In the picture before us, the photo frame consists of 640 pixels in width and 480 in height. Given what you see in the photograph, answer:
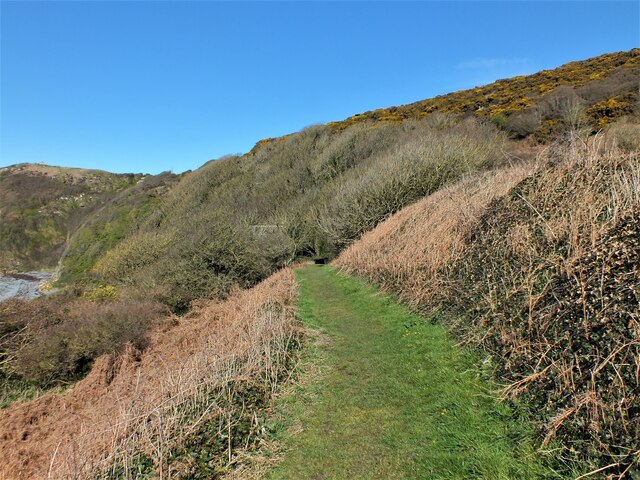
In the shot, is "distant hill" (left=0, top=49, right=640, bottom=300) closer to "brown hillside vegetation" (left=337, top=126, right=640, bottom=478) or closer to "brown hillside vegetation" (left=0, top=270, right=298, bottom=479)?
"brown hillside vegetation" (left=337, top=126, right=640, bottom=478)

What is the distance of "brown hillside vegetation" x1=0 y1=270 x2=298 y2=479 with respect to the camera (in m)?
4.87

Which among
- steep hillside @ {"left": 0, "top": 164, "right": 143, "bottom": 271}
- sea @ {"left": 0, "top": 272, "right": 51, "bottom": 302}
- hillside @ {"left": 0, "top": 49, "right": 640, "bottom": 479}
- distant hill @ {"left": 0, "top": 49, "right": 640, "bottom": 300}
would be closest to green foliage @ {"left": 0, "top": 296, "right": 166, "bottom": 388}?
hillside @ {"left": 0, "top": 49, "right": 640, "bottom": 479}

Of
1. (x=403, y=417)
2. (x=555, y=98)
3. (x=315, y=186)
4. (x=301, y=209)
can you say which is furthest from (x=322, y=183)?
(x=403, y=417)

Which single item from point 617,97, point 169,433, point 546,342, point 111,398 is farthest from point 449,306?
point 617,97

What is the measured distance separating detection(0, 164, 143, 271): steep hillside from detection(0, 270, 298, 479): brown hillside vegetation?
6118 centimetres

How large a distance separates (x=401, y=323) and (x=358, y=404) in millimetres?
3537

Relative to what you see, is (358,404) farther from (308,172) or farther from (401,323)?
(308,172)

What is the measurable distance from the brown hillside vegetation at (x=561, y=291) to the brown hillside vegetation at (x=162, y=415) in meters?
3.96

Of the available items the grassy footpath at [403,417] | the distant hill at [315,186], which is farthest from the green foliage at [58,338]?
the grassy footpath at [403,417]

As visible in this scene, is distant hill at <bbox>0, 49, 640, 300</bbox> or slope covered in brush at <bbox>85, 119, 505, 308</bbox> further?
distant hill at <bbox>0, 49, 640, 300</bbox>

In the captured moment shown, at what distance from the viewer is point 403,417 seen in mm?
5188

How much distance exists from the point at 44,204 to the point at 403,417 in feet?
334

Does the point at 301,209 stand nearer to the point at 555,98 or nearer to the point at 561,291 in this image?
the point at 555,98

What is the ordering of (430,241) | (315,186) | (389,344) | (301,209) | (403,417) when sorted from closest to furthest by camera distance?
(403,417)
(389,344)
(430,241)
(301,209)
(315,186)
